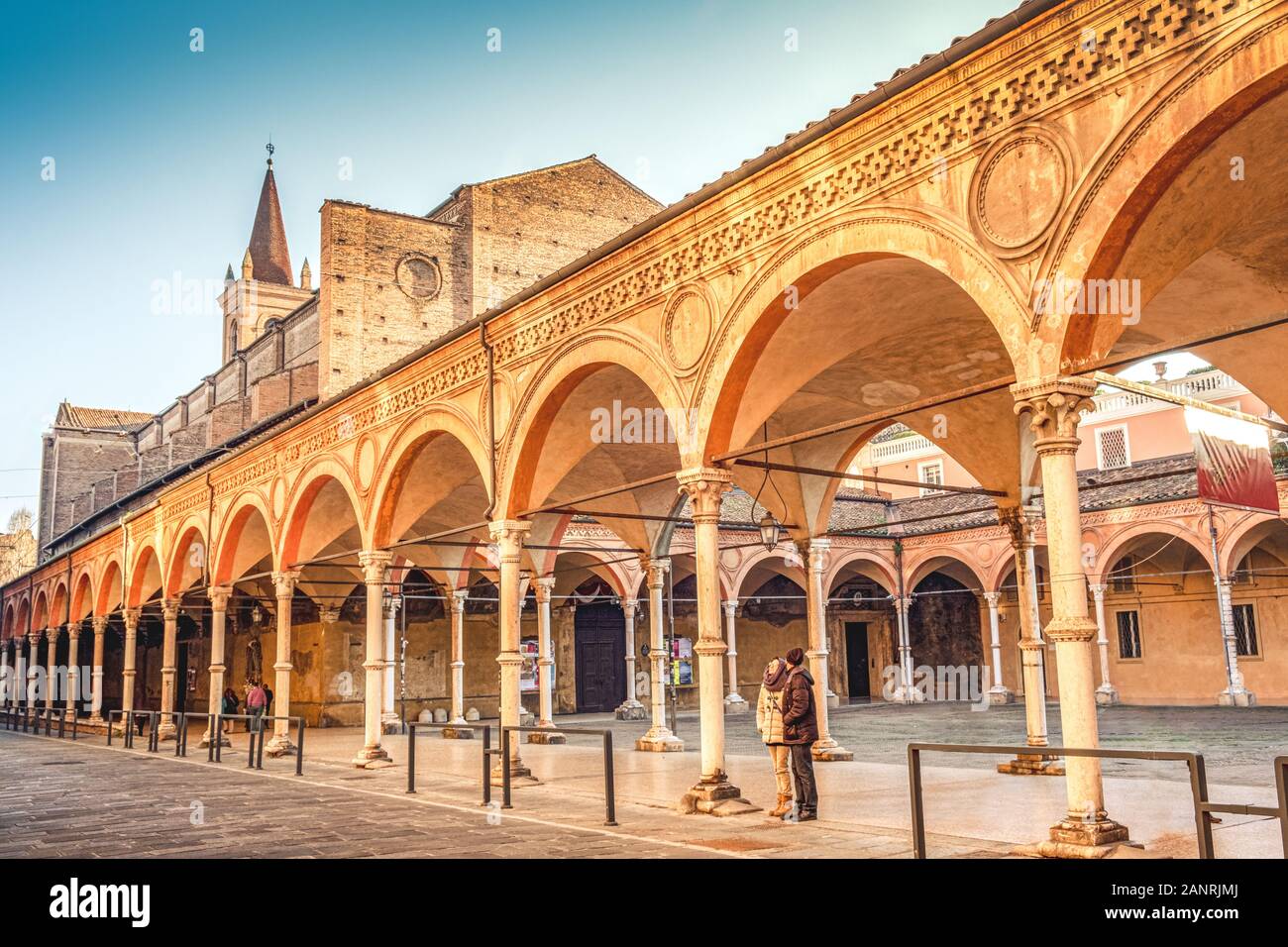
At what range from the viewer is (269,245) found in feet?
179

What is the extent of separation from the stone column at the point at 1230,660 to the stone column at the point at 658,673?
13943mm

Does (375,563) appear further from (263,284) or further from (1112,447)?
(263,284)

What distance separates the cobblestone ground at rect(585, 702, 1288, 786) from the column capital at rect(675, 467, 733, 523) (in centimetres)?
516

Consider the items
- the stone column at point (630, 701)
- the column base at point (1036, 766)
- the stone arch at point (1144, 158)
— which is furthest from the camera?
the stone column at point (630, 701)

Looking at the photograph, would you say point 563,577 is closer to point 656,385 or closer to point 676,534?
point 676,534

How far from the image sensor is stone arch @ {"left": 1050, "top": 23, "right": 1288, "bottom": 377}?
19.4 ft

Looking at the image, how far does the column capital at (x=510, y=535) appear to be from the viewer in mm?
12484

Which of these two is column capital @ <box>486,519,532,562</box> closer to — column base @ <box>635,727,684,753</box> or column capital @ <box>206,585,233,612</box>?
column base @ <box>635,727,684,753</box>

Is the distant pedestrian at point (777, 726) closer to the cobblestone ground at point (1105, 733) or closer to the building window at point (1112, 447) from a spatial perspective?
the cobblestone ground at point (1105, 733)

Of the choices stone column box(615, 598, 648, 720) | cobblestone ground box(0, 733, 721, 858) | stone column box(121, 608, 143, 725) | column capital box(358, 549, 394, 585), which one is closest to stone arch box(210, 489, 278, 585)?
stone column box(121, 608, 143, 725)

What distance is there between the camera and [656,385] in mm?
10281

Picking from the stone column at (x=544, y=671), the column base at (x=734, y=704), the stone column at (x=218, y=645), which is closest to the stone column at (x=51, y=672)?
the stone column at (x=218, y=645)

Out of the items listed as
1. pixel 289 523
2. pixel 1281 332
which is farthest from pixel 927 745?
pixel 289 523
